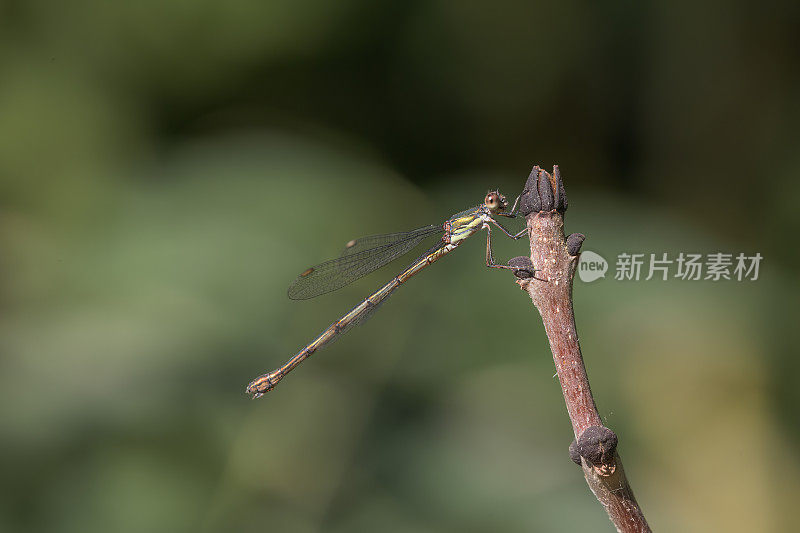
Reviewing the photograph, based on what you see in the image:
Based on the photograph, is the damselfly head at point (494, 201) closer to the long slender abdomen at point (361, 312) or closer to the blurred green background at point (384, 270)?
the long slender abdomen at point (361, 312)

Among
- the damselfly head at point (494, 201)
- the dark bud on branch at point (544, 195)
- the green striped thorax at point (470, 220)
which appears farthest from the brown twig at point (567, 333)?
the green striped thorax at point (470, 220)

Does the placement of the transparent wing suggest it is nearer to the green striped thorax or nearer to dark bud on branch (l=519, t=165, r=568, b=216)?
the green striped thorax

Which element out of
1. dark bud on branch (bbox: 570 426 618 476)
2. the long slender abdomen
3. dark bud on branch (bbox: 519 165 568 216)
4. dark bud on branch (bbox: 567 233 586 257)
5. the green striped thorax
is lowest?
the long slender abdomen

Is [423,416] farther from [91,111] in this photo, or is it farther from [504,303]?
[91,111]

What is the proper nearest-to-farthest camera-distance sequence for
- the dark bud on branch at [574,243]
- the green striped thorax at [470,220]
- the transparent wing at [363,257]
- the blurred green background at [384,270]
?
1. the dark bud on branch at [574,243]
2. the blurred green background at [384,270]
3. the green striped thorax at [470,220]
4. the transparent wing at [363,257]

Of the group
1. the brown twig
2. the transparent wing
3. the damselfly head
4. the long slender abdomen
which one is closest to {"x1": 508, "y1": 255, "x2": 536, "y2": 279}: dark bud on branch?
the brown twig

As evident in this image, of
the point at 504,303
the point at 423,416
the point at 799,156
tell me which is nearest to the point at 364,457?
the point at 423,416
